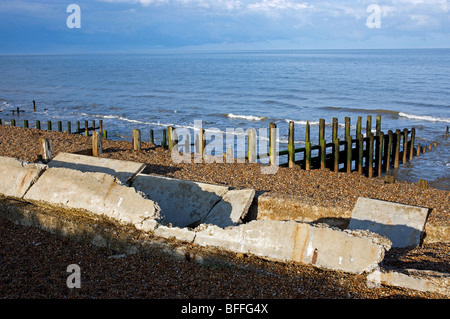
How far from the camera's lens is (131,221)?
23.4 ft

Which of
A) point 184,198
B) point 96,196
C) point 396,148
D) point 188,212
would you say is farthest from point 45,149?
point 396,148

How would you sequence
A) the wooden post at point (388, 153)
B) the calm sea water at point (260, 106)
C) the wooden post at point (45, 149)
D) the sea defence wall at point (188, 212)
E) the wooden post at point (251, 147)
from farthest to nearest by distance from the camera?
the calm sea water at point (260, 106)
the wooden post at point (388, 153)
the wooden post at point (251, 147)
the wooden post at point (45, 149)
the sea defence wall at point (188, 212)

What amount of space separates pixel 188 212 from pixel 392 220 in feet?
11.7

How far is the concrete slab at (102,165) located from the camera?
9453 mm

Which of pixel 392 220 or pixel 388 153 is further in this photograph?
pixel 388 153

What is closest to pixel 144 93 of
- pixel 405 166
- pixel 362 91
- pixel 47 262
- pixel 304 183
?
pixel 362 91

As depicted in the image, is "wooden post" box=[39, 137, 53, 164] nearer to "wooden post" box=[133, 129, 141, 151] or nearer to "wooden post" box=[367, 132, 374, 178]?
"wooden post" box=[133, 129, 141, 151]

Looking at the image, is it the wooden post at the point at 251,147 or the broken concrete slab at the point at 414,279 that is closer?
the broken concrete slab at the point at 414,279

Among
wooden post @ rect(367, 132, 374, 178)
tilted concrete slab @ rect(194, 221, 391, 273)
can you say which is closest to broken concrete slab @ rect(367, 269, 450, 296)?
tilted concrete slab @ rect(194, 221, 391, 273)

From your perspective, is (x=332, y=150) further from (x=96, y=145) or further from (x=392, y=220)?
(x=96, y=145)

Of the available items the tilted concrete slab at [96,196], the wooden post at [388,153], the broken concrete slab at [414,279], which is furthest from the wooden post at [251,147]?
the broken concrete slab at [414,279]

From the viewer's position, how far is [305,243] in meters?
6.07

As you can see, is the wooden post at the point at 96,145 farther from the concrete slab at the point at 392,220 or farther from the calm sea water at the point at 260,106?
the calm sea water at the point at 260,106

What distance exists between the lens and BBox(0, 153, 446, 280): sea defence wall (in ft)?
19.5
